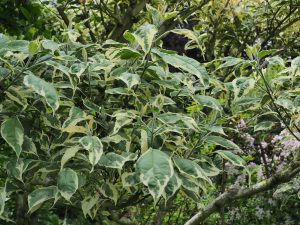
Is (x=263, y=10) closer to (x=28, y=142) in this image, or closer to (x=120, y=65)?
(x=120, y=65)

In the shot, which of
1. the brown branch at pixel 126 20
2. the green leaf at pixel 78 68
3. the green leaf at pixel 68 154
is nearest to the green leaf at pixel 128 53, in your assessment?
the green leaf at pixel 78 68

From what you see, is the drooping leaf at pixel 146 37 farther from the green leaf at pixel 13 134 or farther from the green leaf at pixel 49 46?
the green leaf at pixel 13 134

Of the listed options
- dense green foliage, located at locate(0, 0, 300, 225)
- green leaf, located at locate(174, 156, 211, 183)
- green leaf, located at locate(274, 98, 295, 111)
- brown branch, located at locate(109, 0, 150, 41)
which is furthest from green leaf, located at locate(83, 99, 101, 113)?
brown branch, located at locate(109, 0, 150, 41)

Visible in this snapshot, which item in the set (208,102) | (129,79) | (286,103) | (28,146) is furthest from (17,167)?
(286,103)

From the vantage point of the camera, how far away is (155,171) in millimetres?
1244

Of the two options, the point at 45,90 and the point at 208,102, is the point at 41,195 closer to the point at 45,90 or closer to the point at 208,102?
the point at 45,90

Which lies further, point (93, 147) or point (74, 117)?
point (74, 117)

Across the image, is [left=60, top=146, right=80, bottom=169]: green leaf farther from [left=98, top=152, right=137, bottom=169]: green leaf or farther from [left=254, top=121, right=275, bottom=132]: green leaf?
[left=254, top=121, right=275, bottom=132]: green leaf

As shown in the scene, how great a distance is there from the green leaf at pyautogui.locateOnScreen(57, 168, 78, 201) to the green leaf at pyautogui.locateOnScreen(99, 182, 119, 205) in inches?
7.8

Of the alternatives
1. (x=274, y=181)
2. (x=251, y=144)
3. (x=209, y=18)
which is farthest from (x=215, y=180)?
(x=274, y=181)

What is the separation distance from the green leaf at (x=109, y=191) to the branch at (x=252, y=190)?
586mm

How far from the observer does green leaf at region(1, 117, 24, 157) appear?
4.49ft

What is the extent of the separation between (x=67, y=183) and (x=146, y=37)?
518mm

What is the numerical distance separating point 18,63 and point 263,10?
2.43 meters
